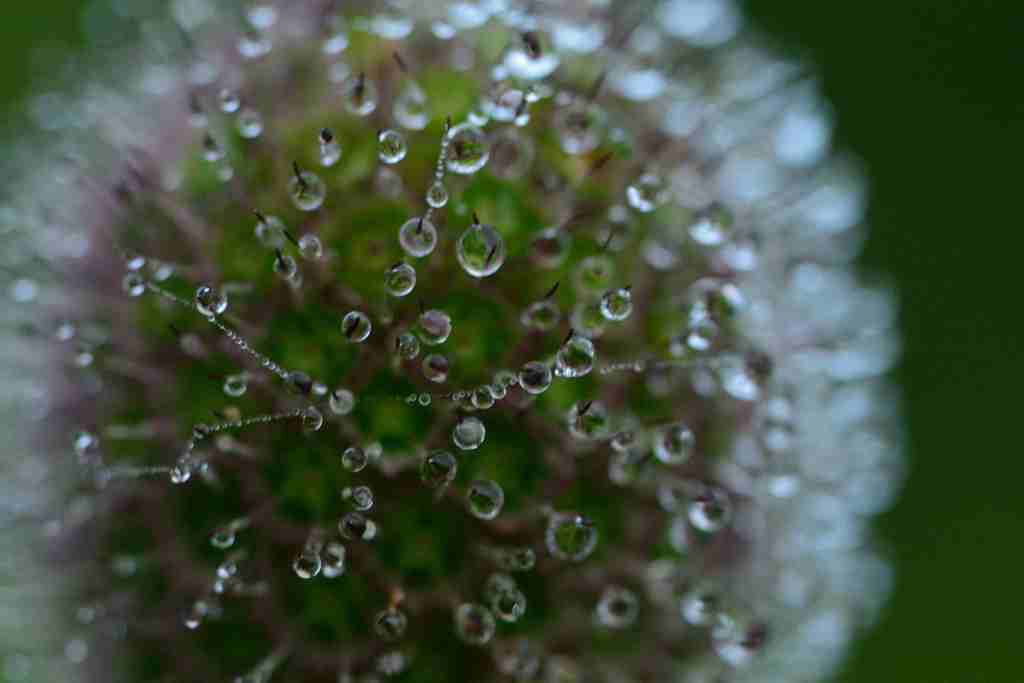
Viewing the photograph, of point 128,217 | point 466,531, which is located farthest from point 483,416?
point 128,217

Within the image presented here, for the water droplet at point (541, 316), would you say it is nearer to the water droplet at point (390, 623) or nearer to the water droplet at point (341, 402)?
the water droplet at point (341, 402)

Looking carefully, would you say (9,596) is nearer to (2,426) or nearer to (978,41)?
(2,426)

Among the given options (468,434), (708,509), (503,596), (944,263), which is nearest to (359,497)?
(468,434)

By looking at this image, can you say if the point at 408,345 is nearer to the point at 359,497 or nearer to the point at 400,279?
the point at 400,279

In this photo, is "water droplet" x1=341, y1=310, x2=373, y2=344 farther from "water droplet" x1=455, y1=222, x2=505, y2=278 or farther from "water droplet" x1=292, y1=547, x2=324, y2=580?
"water droplet" x1=292, y1=547, x2=324, y2=580

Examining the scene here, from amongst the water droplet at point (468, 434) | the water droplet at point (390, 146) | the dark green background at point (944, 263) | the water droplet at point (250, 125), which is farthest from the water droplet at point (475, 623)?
the dark green background at point (944, 263)

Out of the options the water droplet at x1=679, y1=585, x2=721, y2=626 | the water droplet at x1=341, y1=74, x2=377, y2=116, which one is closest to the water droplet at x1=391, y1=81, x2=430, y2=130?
the water droplet at x1=341, y1=74, x2=377, y2=116

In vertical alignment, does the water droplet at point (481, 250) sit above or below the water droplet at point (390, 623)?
above
